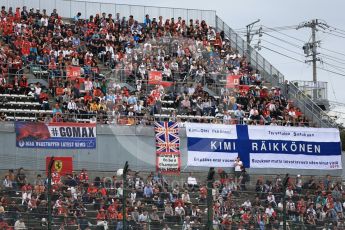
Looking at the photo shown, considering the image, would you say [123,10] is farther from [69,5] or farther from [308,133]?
[308,133]

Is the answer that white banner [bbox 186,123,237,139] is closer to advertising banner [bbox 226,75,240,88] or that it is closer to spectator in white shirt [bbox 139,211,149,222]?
advertising banner [bbox 226,75,240,88]

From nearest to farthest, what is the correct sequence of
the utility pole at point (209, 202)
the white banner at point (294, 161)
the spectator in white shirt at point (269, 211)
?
the utility pole at point (209, 202)
the spectator in white shirt at point (269, 211)
the white banner at point (294, 161)

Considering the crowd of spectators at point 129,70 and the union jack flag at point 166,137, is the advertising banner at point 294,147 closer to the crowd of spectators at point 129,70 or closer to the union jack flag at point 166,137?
the crowd of spectators at point 129,70

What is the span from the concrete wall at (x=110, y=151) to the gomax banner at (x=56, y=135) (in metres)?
0.20

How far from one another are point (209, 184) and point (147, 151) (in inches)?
766

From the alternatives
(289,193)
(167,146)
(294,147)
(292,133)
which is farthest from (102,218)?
(294,147)

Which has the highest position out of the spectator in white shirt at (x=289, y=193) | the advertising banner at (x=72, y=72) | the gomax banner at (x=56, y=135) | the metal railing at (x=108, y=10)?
the metal railing at (x=108, y=10)

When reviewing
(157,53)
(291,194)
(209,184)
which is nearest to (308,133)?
(157,53)

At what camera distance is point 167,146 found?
36.9m

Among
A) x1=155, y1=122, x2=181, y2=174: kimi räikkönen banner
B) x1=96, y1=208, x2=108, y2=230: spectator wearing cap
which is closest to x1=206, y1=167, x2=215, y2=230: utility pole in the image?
x1=96, y1=208, x2=108, y2=230: spectator wearing cap

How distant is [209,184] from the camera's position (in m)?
17.4

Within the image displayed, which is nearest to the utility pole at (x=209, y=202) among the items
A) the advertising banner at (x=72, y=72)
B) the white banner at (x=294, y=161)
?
the advertising banner at (x=72, y=72)

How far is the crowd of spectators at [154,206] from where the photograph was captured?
17031mm

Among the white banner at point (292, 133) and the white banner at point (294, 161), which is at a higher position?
the white banner at point (292, 133)
